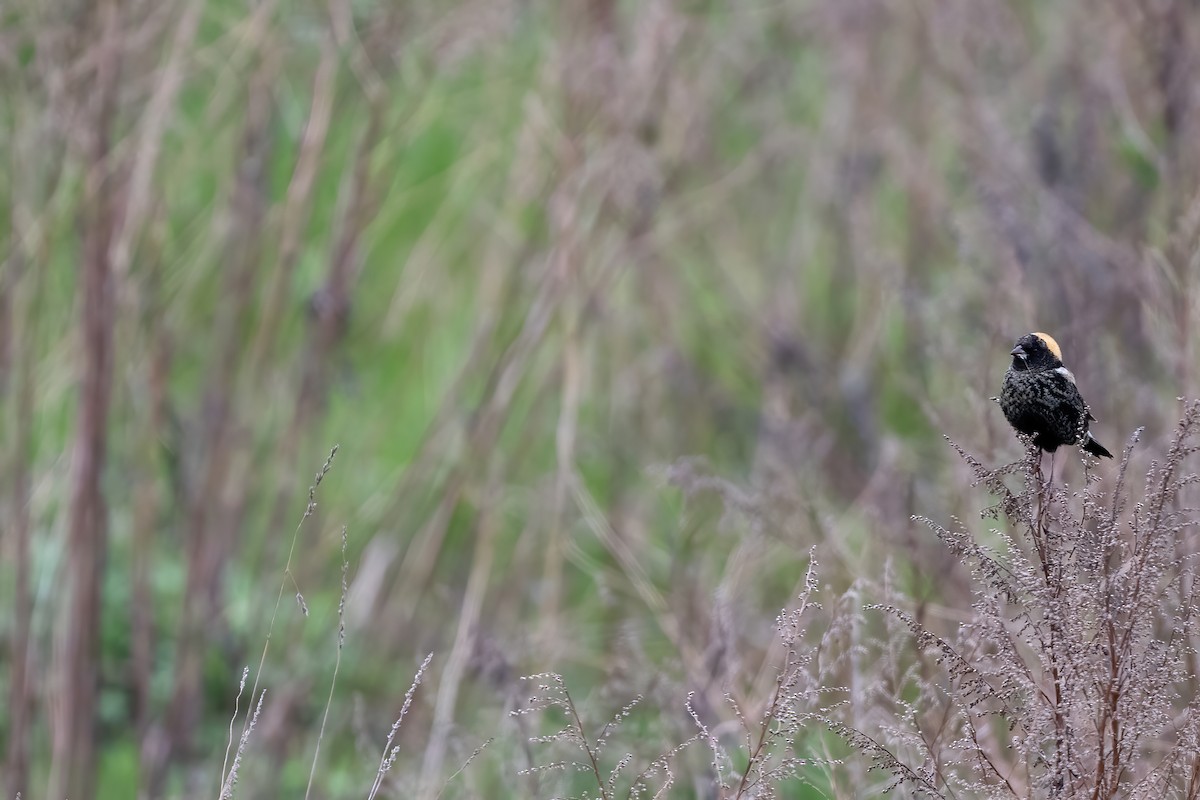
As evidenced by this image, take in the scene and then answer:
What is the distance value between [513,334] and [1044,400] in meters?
2.74

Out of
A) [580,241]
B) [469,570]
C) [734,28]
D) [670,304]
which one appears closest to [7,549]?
[469,570]

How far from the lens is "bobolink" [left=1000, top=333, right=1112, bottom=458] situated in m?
1.97

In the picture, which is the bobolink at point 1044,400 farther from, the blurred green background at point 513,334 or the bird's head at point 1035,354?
the blurred green background at point 513,334

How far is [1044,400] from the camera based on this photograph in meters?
1.98

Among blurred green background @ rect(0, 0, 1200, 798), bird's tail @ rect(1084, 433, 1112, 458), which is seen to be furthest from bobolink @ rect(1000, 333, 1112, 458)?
blurred green background @ rect(0, 0, 1200, 798)

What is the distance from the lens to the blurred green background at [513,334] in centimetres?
365

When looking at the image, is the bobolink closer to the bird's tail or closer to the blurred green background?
the bird's tail

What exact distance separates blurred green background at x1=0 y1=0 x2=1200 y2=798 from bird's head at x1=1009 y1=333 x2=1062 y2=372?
673 mm

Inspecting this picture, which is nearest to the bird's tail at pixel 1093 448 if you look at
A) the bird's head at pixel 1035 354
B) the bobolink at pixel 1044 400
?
the bobolink at pixel 1044 400

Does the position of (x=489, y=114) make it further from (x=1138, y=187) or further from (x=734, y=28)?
(x=1138, y=187)

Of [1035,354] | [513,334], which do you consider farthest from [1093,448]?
[513,334]

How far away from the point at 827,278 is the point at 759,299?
538mm

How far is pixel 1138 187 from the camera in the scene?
468cm

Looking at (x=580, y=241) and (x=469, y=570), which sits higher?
(x=580, y=241)
